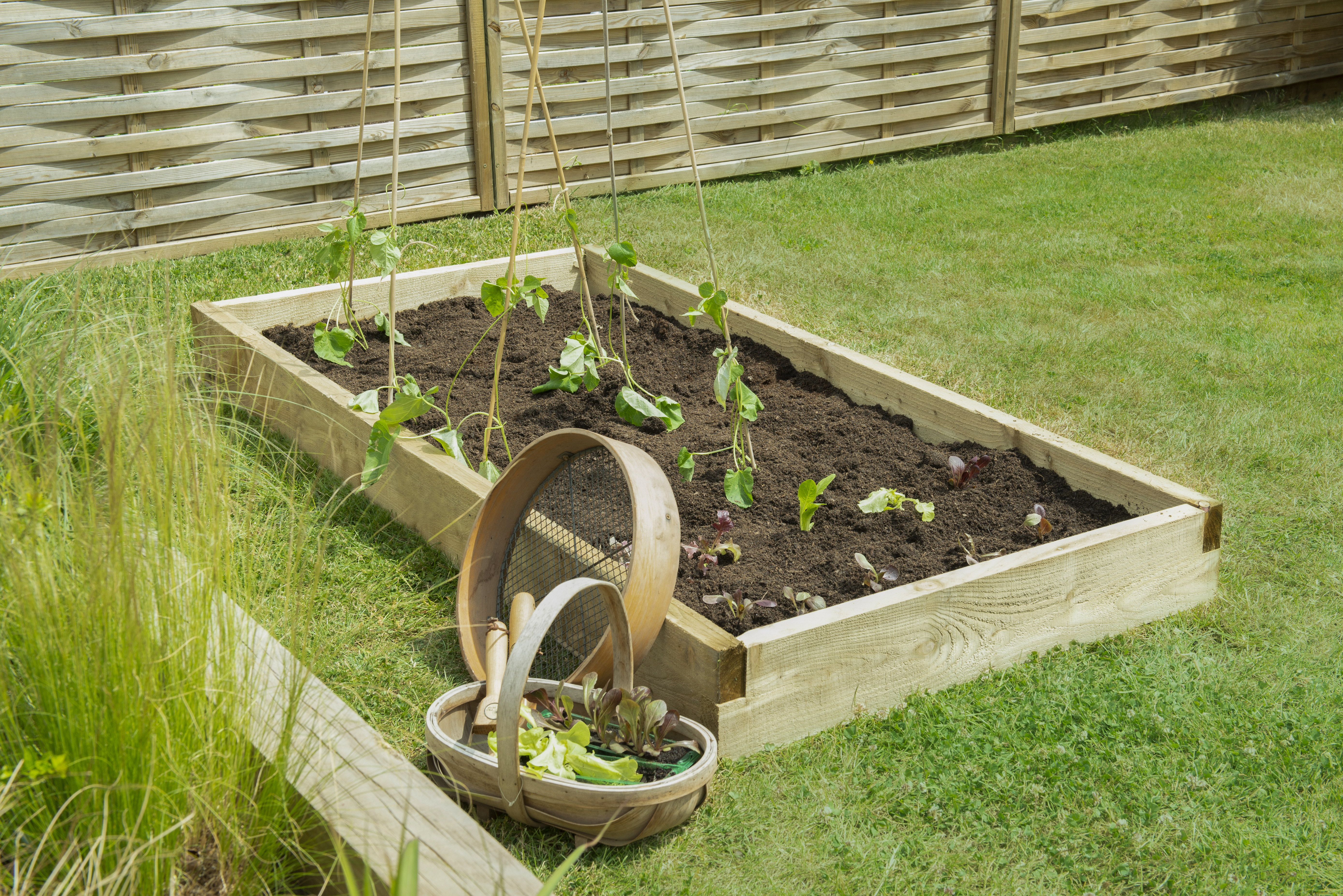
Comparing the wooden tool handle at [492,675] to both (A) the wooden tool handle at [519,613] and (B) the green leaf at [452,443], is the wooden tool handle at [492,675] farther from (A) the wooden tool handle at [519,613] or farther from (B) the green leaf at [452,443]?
(B) the green leaf at [452,443]

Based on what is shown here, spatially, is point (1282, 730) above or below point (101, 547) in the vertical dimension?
below

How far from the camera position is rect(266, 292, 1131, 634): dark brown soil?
280cm

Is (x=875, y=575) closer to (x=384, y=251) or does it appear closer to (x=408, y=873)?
(x=408, y=873)

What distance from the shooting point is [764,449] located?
339 cm

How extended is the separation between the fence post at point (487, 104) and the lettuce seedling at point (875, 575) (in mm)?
4297

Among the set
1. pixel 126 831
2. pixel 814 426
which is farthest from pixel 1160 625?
pixel 126 831

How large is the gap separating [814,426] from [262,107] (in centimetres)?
381

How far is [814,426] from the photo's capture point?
3.54 meters

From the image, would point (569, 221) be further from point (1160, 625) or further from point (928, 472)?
point (1160, 625)

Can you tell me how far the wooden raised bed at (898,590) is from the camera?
7.50ft

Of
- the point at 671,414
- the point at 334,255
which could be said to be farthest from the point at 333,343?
the point at 671,414

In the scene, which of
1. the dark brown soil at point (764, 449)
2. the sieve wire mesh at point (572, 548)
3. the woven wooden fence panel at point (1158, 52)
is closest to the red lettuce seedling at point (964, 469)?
Result: the dark brown soil at point (764, 449)

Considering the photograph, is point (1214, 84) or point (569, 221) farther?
point (1214, 84)

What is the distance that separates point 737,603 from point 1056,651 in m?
0.75
